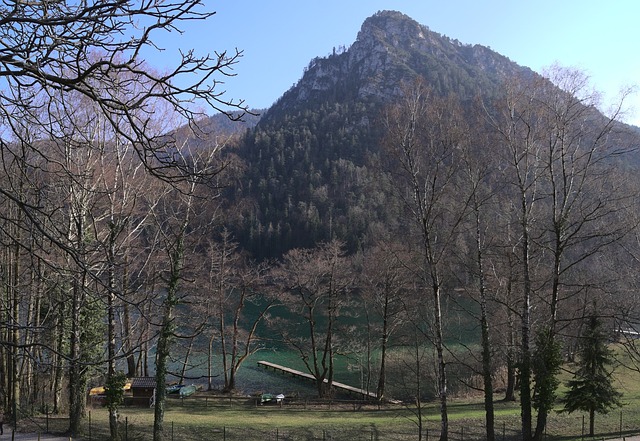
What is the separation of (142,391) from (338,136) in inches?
3717

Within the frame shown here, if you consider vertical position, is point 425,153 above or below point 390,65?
below

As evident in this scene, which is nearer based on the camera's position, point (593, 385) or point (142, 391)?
point (593, 385)

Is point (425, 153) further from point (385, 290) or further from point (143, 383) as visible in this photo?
point (143, 383)

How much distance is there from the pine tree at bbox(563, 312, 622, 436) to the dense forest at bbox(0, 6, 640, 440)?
38.3 inches

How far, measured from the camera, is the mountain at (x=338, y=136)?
72875 mm

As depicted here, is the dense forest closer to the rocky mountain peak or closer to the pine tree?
the pine tree

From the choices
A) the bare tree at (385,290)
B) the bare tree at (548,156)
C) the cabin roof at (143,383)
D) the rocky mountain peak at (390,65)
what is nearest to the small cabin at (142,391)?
the cabin roof at (143,383)

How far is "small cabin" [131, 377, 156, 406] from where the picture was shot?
2117 cm

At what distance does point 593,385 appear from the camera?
15.2 metres

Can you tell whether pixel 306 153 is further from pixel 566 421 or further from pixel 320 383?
pixel 566 421

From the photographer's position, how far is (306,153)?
10194 cm

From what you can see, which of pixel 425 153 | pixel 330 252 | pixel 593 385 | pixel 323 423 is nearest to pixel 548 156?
pixel 425 153

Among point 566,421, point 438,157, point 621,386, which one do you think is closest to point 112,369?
point 438,157

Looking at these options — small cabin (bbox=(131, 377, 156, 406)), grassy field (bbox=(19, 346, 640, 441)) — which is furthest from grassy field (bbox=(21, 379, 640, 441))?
small cabin (bbox=(131, 377, 156, 406))
